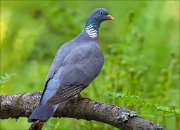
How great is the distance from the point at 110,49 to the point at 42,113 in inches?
160

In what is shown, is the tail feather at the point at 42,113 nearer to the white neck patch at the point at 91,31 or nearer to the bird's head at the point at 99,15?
the white neck patch at the point at 91,31

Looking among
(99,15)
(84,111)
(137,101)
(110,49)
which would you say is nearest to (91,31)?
(99,15)

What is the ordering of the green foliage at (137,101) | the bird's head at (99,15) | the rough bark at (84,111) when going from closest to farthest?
the rough bark at (84,111), the green foliage at (137,101), the bird's head at (99,15)

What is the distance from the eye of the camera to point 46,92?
375 centimetres

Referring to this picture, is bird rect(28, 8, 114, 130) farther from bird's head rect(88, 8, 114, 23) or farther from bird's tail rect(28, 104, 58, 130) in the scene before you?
bird's head rect(88, 8, 114, 23)

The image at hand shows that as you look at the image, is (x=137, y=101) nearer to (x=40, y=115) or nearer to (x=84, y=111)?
(x=84, y=111)

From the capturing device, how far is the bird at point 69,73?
3.57 meters

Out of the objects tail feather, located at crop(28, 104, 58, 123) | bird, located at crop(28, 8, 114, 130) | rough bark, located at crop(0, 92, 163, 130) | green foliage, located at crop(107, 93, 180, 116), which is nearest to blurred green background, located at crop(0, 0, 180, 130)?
rough bark, located at crop(0, 92, 163, 130)

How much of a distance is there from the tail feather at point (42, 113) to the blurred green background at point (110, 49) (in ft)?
1.90

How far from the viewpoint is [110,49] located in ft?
24.5

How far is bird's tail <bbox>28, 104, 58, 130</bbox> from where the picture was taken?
3.46m

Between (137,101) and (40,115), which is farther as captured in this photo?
(137,101)

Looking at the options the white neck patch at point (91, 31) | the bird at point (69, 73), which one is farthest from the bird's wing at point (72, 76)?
the white neck patch at point (91, 31)

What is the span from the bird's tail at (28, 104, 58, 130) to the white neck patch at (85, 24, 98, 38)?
3.21 ft
